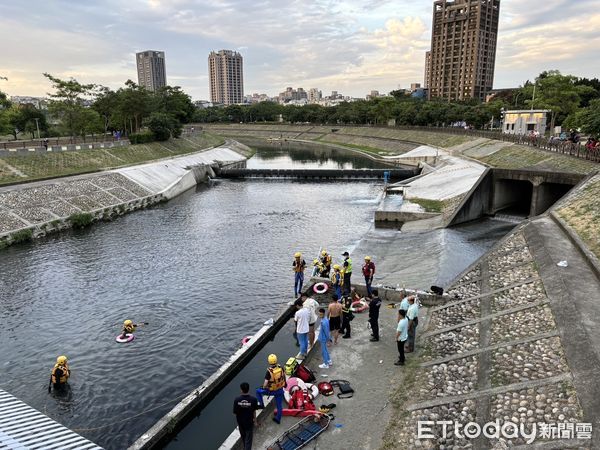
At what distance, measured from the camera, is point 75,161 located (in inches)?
1912

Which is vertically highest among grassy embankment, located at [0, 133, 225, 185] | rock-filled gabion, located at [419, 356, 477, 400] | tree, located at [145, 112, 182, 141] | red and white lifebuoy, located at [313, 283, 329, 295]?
tree, located at [145, 112, 182, 141]

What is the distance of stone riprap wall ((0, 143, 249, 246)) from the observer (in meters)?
32.6

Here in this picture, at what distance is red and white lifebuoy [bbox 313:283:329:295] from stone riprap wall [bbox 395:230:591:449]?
17.9 feet

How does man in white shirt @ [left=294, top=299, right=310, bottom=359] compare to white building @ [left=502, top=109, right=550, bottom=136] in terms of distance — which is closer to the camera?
man in white shirt @ [left=294, top=299, right=310, bottom=359]

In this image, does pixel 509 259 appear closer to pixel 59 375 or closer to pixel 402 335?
pixel 402 335

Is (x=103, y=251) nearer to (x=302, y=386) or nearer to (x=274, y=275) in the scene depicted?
(x=274, y=275)

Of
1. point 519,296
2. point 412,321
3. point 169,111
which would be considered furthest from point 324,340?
point 169,111

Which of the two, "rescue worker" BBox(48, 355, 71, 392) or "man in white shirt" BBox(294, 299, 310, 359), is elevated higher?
"man in white shirt" BBox(294, 299, 310, 359)

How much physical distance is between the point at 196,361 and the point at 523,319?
1180 cm

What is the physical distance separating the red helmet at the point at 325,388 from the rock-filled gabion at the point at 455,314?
5349mm

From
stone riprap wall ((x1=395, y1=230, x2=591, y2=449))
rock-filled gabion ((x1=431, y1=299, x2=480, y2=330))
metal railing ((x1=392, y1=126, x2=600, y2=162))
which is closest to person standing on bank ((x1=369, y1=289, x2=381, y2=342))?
stone riprap wall ((x1=395, y1=230, x2=591, y2=449))

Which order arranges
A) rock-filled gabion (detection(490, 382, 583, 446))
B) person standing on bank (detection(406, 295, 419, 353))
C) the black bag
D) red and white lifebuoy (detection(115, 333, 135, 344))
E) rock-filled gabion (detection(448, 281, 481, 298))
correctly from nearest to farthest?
rock-filled gabion (detection(490, 382, 583, 446))
the black bag
person standing on bank (detection(406, 295, 419, 353))
red and white lifebuoy (detection(115, 333, 135, 344))
rock-filled gabion (detection(448, 281, 481, 298))

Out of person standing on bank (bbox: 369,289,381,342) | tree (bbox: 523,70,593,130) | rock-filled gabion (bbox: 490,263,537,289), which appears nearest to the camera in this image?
person standing on bank (bbox: 369,289,381,342)

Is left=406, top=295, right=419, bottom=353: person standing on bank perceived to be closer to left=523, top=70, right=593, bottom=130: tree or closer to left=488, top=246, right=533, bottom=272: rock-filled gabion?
left=488, top=246, right=533, bottom=272: rock-filled gabion
